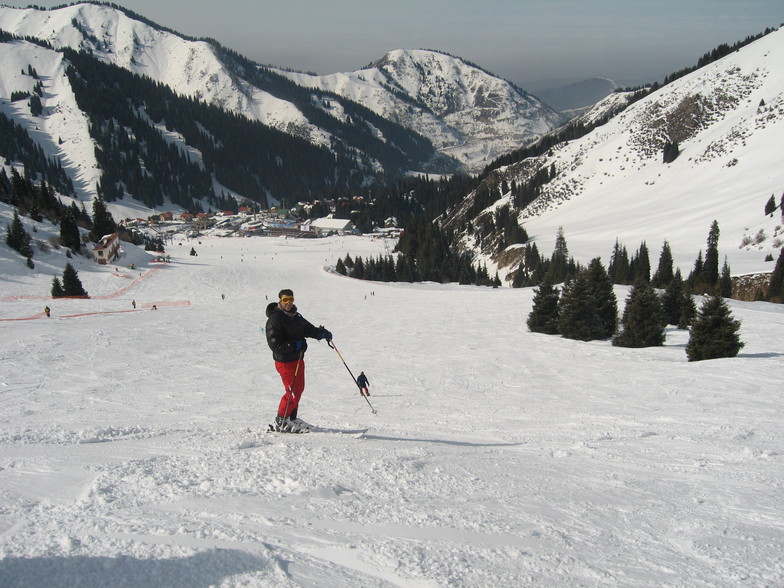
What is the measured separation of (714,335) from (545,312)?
11.5m

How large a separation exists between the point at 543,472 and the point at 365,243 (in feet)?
525

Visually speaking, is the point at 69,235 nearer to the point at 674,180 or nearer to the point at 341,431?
the point at 341,431

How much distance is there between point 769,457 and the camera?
287 inches

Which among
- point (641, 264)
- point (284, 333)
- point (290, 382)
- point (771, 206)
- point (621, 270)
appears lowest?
point (290, 382)

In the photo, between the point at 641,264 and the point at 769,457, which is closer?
the point at 769,457

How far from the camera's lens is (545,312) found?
100 feet

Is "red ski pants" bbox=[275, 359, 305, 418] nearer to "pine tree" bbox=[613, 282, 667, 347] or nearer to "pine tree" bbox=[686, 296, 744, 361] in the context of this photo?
"pine tree" bbox=[686, 296, 744, 361]

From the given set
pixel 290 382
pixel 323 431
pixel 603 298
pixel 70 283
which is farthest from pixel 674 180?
pixel 290 382

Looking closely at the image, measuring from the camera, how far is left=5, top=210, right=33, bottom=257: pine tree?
49938mm

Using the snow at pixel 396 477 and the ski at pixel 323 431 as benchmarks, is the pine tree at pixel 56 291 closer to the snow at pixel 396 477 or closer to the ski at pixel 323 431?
the snow at pixel 396 477

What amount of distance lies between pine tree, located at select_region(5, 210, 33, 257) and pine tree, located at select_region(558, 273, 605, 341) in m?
52.4

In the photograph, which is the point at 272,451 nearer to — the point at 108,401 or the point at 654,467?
the point at 654,467

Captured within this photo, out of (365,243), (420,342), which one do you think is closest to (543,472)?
(420,342)

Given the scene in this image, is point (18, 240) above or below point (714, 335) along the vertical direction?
above
